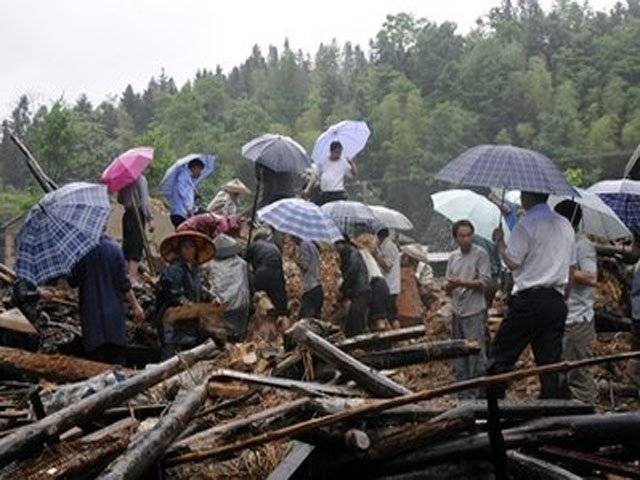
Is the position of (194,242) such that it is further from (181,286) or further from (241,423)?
(241,423)

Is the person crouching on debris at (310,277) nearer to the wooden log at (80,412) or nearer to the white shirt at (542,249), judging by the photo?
the white shirt at (542,249)

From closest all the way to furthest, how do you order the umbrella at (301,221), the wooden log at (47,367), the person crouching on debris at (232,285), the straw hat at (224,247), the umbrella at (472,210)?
the wooden log at (47,367) → the person crouching on debris at (232,285) → the straw hat at (224,247) → the umbrella at (301,221) → the umbrella at (472,210)

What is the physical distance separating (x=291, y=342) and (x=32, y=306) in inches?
141

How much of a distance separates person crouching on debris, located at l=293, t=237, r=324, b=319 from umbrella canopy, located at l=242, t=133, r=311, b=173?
5.31 ft

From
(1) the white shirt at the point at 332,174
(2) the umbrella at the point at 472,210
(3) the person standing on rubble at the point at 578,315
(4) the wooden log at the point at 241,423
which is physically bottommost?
(3) the person standing on rubble at the point at 578,315

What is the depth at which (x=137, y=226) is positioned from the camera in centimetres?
1009

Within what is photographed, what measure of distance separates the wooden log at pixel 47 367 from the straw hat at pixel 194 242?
148 cm

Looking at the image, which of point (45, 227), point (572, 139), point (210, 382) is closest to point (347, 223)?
point (45, 227)

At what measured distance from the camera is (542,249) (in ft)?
21.2

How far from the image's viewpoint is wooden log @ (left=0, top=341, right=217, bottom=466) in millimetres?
3898

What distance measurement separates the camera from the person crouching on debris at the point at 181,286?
25.2 feet

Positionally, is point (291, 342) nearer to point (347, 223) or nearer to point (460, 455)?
point (460, 455)

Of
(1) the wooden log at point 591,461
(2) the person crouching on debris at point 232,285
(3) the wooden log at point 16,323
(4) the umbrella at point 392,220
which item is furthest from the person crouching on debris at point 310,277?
(1) the wooden log at point 591,461

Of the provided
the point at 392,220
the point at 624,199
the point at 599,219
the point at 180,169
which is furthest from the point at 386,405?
the point at 180,169
